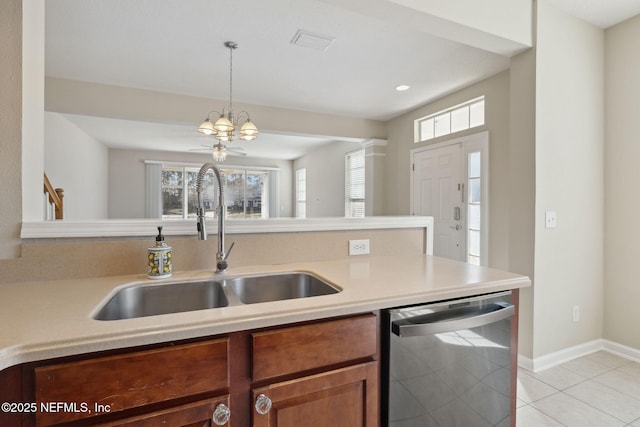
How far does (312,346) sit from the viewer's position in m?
0.94

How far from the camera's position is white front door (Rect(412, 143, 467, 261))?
3689 mm

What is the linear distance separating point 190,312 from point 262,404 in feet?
1.05

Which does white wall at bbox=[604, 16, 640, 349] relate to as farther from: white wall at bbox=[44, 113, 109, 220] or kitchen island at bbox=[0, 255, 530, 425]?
white wall at bbox=[44, 113, 109, 220]

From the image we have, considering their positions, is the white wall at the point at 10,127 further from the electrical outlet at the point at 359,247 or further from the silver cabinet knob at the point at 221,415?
the electrical outlet at the point at 359,247

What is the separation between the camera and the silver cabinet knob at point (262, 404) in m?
0.86

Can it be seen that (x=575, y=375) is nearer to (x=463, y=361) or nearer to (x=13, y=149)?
(x=463, y=361)

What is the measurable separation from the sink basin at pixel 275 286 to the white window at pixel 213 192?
266 inches

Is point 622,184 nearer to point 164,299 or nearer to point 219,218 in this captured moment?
point 219,218

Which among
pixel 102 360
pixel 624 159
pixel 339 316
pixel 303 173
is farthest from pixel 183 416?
pixel 303 173

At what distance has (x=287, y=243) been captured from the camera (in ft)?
5.23

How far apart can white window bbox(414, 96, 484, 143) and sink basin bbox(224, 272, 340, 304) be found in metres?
3.05

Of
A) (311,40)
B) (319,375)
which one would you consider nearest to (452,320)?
(319,375)

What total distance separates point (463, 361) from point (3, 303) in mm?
1515

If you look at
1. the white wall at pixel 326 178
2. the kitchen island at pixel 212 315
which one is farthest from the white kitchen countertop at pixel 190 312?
the white wall at pixel 326 178
